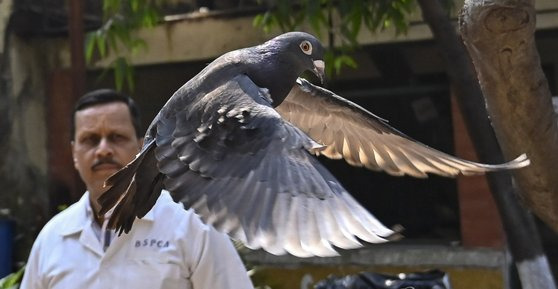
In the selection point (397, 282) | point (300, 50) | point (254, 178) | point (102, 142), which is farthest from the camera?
point (397, 282)

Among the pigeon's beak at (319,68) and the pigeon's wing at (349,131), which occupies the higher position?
the pigeon's beak at (319,68)

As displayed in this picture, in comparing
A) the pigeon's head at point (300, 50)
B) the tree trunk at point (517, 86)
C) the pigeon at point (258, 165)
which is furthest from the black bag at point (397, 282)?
the pigeon's head at point (300, 50)

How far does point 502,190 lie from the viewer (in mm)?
3025

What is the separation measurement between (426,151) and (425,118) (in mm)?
4669

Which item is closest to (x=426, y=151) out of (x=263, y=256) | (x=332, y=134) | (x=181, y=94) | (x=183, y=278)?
(x=332, y=134)

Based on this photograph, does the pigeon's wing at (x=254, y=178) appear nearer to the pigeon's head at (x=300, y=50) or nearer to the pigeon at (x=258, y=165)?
the pigeon at (x=258, y=165)

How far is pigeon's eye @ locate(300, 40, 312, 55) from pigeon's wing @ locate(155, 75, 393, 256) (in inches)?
5.6

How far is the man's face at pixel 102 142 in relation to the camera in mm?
2781

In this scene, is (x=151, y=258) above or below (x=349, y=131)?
below

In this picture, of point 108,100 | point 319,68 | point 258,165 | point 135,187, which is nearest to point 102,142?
point 108,100

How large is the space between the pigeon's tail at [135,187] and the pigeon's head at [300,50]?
0.37m

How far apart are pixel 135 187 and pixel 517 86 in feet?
2.77

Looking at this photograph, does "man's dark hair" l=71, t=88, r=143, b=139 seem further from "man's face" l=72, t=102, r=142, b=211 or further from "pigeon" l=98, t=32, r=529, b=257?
"pigeon" l=98, t=32, r=529, b=257

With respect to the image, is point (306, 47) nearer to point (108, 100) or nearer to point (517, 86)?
point (517, 86)
